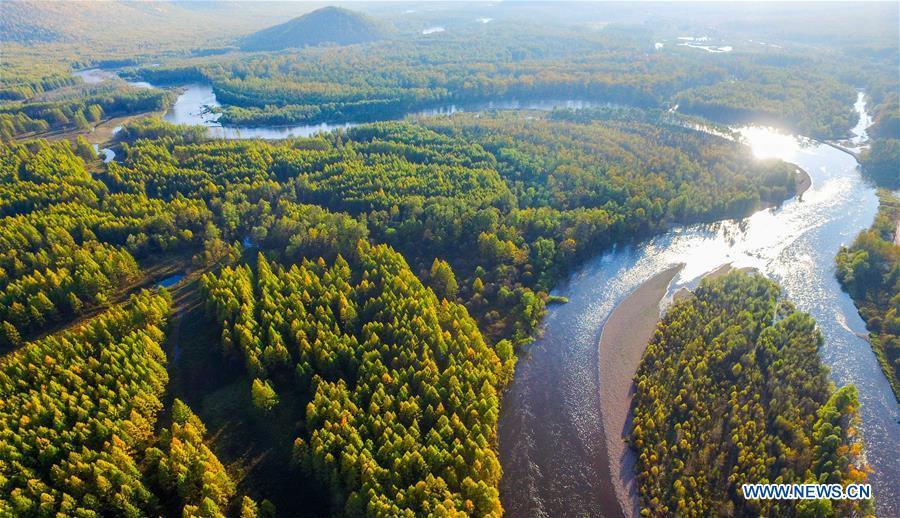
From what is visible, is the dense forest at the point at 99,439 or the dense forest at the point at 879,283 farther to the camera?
the dense forest at the point at 879,283

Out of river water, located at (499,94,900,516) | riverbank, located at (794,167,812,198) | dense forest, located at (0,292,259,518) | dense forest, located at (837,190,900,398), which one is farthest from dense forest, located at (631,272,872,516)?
riverbank, located at (794,167,812,198)

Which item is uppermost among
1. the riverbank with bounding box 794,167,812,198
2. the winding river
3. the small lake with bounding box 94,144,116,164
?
the small lake with bounding box 94,144,116,164

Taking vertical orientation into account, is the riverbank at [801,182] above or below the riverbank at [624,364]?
above

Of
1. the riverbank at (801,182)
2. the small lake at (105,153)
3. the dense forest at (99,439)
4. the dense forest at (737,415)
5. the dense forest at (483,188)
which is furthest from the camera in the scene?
the small lake at (105,153)

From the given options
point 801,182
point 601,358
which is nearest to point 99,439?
point 601,358

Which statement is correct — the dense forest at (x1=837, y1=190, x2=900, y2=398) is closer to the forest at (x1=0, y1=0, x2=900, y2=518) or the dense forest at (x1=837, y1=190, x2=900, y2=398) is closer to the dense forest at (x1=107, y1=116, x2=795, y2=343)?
the forest at (x1=0, y1=0, x2=900, y2=518)

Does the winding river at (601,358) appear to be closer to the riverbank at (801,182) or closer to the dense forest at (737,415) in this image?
the riverbank at (801,182)

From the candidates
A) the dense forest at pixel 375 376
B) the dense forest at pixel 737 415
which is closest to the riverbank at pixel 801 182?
the dense forest at pixel 737 415
